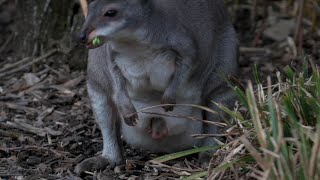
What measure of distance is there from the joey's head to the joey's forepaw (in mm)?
881

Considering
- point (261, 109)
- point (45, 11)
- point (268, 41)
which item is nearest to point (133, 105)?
point (261, 109)

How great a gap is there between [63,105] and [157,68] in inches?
64.5

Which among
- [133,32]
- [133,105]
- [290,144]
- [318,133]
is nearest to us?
[318,133]

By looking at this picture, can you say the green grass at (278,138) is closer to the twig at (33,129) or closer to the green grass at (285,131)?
the green grass at (285,131)

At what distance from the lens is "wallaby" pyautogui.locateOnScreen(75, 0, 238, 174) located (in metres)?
4.91

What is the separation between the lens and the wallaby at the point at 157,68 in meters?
4.91

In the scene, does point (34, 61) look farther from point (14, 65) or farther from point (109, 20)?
point (109, 20)

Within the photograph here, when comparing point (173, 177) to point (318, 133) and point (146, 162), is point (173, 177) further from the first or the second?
point (318, 133)

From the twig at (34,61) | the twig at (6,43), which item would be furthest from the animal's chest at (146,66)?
the twig at (6,43)

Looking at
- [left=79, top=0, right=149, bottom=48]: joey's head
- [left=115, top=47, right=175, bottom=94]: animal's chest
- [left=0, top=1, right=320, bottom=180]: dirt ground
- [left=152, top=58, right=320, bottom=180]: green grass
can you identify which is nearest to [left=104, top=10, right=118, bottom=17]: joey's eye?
[left=79, top=0, right=149, bottom=48]: joey's head

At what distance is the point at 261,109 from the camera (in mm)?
4305

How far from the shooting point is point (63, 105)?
6500mm

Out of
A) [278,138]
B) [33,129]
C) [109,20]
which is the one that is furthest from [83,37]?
[33,129]

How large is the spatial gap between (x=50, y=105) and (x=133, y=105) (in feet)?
4.58
